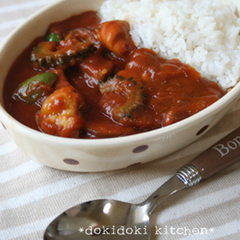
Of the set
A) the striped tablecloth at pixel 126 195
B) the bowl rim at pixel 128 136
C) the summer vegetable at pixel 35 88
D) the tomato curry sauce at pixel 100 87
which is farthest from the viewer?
the summer vegetable at pixel 35 88

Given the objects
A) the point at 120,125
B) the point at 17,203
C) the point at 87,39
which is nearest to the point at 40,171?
the point at 17,203

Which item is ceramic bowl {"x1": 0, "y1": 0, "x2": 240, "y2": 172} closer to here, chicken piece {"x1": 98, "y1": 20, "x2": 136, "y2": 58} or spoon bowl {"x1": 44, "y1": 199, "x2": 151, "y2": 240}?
spoon bowl {"x1": 44, "y1": 199, "x2": 151, "y2": 240}

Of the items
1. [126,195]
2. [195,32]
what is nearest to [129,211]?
[126,195]

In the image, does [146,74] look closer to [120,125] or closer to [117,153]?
[120,125]

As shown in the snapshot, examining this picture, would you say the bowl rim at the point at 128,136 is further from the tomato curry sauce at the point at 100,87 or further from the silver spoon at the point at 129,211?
the silver spoon at the point at 129,211

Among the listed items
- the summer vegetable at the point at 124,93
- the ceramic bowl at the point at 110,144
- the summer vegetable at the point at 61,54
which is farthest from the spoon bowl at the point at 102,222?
the summer vegetable at the point at 61,54

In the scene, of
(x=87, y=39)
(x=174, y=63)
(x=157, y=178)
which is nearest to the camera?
(x=157, y=178)

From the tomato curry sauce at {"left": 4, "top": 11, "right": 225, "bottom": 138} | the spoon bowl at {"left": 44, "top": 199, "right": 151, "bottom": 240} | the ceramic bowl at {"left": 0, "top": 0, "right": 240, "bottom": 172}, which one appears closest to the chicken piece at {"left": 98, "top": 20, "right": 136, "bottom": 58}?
the tomato curry sauce at {"left": 4, "top": 11, "right": 225, "bottom": 138}
